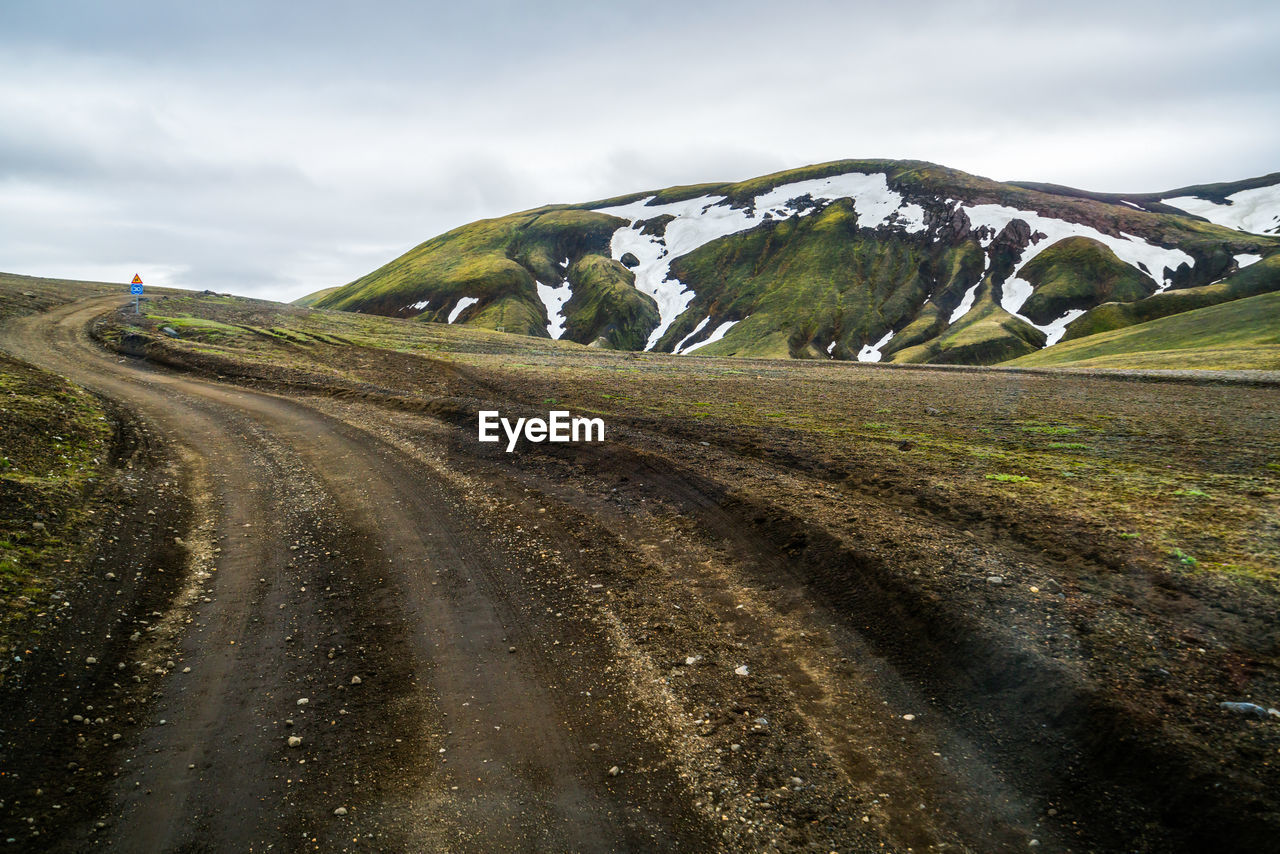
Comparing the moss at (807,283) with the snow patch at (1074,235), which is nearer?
the moss at (807,283)

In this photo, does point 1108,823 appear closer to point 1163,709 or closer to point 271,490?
point 1163,709

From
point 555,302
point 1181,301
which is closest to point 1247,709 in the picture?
point 1181,301

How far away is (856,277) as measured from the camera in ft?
515

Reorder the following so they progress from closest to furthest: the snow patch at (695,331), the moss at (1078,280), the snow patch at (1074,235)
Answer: the moss at (1078,280) → the snow patch at (1074,235) → the snow patch at (695,331)

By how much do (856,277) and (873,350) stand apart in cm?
3206

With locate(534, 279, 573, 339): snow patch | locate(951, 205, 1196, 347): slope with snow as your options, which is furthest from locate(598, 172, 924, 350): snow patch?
locate(534, 279, 573, 339): snow patch

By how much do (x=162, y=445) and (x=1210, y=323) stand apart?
324 feet

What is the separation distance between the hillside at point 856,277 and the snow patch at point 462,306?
672mm

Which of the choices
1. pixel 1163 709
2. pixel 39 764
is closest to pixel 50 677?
pixel 39 764

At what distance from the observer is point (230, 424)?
1930 cm

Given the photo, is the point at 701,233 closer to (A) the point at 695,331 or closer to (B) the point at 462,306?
(A) the point at 695,331

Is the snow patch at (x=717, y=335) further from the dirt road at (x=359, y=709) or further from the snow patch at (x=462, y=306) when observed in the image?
the dirt road at (x=359, y=709)

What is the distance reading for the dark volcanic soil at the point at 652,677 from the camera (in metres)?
5.55

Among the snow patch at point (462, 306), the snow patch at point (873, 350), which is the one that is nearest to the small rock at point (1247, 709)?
the snow patch at point (873, 350)
